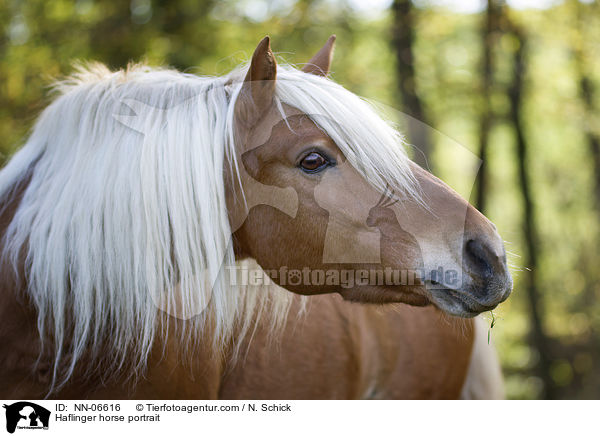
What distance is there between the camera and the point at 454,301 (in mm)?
1752

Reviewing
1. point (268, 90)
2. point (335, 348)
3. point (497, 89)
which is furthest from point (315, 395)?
point (497, 89)

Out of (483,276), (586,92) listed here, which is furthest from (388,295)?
(586,92)

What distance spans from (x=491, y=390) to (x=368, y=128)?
257 cm

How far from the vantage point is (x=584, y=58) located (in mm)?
7289

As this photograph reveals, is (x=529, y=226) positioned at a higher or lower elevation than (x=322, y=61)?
lower

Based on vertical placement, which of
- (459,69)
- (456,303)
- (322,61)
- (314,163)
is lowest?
(456,303)

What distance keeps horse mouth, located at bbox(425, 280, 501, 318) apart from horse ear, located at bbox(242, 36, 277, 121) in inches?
34.2

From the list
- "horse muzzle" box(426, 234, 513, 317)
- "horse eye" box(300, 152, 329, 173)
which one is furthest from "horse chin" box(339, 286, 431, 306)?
"horse eye" box(300, 152, 329, 173)

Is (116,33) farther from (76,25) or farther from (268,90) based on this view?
(268,90)

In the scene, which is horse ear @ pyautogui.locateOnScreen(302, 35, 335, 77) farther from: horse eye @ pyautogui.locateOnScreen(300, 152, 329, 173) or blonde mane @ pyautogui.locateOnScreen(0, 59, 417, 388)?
horse eye @ pyautogui.locateOnScreen(300, 152, 329, 173)

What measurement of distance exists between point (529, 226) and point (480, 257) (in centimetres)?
872

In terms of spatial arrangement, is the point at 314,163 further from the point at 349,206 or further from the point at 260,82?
the point at 260,82

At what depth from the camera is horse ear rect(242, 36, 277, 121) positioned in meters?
1.74
